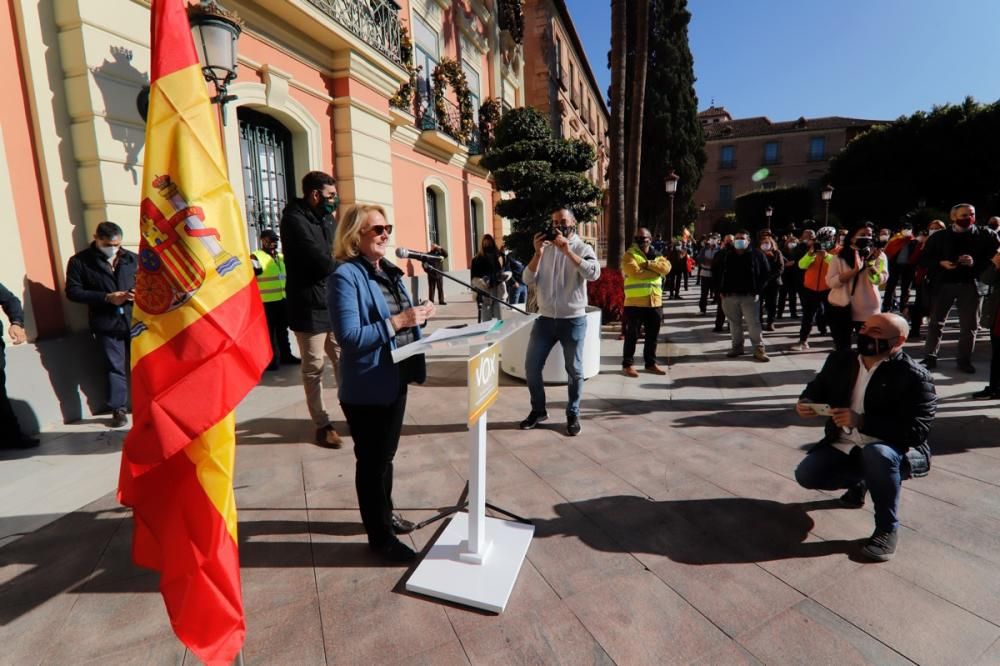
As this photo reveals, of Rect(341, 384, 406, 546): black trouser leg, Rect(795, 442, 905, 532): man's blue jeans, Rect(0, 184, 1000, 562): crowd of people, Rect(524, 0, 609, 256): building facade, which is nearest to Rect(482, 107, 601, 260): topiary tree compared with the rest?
Rect(0, 184, 1000, 562): crowd of people

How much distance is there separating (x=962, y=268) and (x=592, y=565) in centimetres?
604

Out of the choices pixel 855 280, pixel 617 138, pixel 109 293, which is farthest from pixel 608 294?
pixel 109 293

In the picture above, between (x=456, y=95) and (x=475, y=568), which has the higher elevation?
(x=456, y=95)

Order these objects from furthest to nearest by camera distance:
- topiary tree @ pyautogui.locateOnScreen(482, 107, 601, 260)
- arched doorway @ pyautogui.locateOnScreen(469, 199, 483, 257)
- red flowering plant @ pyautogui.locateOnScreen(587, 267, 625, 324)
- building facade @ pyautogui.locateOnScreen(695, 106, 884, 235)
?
1. building facade @ pyautogui.locateOnScreen(695, 106, 884, 235)
2. arched doorway @ pyautogui.locateOnScreen(469, 199, 483, 257)
3. red flowering plant @ pyautogui.locateOnScreen(587, 267, 625, 324)
4. topiary tree @ pyautogui.locateOnScreen(482, 107, 601, 260)

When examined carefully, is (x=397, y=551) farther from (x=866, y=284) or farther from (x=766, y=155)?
(x=766, y=155)

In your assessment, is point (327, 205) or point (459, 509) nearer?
point (459, 509)

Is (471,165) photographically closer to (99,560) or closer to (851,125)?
(99,560)

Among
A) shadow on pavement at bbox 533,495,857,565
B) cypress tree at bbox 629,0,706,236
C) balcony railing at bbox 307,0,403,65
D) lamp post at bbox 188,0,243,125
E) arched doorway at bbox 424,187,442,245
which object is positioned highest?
cypress tree at bbox 629,0,706,236

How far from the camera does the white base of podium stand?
2.25m

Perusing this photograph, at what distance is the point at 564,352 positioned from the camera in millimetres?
4379

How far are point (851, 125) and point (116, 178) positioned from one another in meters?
59.5

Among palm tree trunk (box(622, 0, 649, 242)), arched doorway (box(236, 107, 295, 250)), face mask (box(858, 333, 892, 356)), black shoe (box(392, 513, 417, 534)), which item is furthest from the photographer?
palm tree trunk (box(622, 0, 649, 242))

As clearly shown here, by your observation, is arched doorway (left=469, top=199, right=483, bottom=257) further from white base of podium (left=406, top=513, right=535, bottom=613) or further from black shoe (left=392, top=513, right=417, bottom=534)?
white base of podium (left=406, top=513, right=535, bottom=613)

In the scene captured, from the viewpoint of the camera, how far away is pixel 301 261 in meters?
3.83
